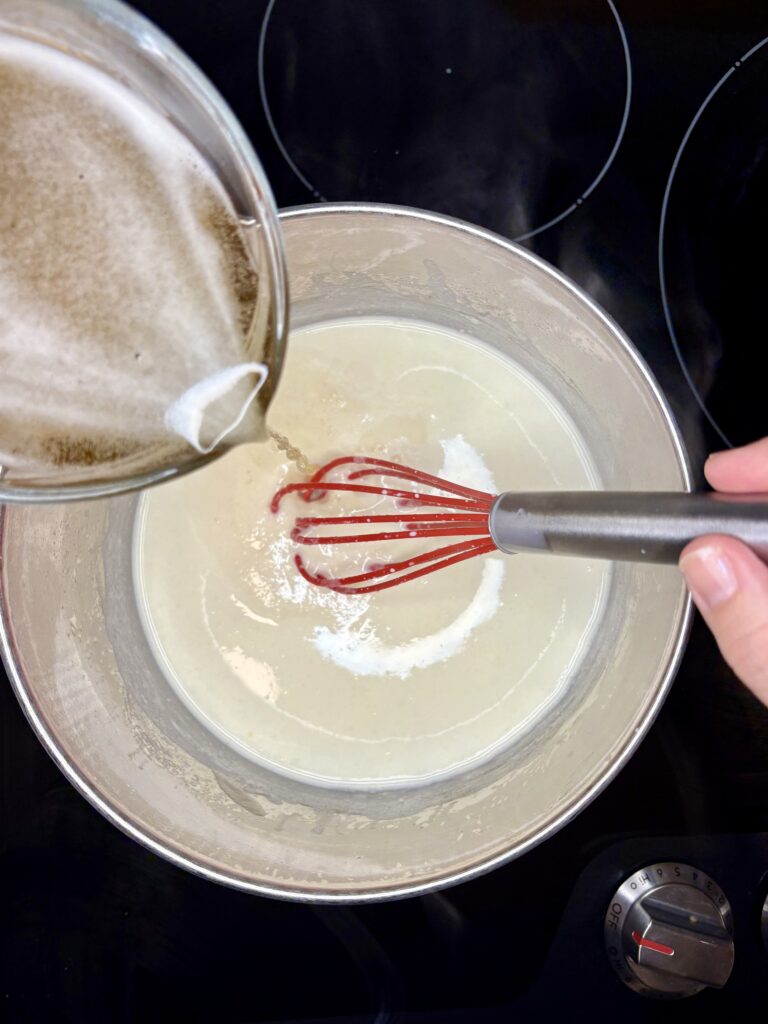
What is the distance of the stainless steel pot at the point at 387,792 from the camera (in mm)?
681

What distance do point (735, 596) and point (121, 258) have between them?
45 centimetres

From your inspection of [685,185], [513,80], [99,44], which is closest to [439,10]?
[513,80]

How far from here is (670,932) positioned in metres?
0.75

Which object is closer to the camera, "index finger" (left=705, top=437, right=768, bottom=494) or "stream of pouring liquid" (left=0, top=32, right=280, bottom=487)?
"stream of pouring liquid" (left=0, top=32, right=280, bottom=487)

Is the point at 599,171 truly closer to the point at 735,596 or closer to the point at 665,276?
the point at 665,276

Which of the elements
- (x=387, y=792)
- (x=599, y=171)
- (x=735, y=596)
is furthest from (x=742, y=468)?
(x=387, y=792)

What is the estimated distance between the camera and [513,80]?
84cm

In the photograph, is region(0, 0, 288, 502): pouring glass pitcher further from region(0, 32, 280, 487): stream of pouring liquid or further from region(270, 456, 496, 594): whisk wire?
region(270, 456, 496, 594): whisk wire

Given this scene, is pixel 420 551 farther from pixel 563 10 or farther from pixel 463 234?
pixel 563 10

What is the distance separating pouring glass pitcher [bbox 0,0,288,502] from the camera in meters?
0.55

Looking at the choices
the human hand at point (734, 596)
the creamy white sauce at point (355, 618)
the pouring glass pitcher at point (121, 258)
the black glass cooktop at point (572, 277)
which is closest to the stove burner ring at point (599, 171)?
the black glass cooktop at point (572, 277)

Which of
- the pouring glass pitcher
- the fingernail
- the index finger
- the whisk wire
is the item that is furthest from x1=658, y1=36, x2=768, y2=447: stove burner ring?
the pouring glass pitcher

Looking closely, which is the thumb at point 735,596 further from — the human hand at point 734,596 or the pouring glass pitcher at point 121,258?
the pouring glass pitcher at point 121,258

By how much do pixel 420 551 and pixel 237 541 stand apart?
0.19 metres
